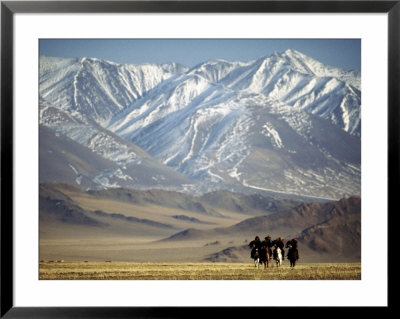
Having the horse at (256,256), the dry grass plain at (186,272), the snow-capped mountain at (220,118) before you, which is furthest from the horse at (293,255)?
the snow-capped mountain at (220,118)

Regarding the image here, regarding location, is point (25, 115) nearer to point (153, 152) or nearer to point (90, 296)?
point (90, 296)

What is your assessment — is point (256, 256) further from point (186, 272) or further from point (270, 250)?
point (186, 272)

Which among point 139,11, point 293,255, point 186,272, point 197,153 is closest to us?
point 139,11

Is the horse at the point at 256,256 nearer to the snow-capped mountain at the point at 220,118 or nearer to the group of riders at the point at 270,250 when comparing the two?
the group of riders at the point at 270,250

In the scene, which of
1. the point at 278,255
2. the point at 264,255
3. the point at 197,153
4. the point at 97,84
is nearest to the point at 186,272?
the point at 264,255

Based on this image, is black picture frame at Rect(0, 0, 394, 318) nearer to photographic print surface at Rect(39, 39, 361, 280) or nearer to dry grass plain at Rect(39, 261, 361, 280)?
dry grass plain at Rect(39, 261, 361, 280)

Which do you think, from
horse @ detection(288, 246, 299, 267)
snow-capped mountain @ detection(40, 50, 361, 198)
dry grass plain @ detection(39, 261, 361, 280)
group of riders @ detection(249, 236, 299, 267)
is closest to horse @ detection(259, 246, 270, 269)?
group of riders @ detection(249, 236, 299, 267)

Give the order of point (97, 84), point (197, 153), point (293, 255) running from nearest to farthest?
point (293, 255), point (97, 84), point (197, 153)
